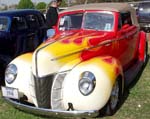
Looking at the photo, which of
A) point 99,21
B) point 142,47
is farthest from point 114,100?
point 142,47

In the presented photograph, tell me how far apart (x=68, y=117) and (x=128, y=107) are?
1378 millimetres

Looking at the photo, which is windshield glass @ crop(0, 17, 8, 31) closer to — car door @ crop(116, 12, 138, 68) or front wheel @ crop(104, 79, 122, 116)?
car door @ crop(116, 12, 138, 68)

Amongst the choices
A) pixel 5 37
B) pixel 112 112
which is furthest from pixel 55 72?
pixel 5 37

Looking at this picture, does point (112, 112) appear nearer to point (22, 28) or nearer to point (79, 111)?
point (79, 111)

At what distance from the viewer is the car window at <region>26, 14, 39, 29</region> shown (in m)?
10.3

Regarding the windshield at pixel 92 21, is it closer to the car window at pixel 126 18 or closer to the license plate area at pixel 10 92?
the car window at pixel 126 18

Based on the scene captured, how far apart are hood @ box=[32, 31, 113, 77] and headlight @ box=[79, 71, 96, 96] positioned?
42 centimetres

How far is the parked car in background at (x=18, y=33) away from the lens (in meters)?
9.05

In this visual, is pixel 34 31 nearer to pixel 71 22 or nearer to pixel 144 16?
pixel 71 22

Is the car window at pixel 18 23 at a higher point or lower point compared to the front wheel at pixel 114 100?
higher

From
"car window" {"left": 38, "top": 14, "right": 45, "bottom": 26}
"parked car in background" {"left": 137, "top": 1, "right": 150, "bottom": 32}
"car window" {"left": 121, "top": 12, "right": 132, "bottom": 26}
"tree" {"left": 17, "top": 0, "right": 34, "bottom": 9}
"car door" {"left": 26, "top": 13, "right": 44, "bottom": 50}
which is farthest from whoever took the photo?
"tree" {"left": 17, "top": 0, "right": 34, "bottom": 9}

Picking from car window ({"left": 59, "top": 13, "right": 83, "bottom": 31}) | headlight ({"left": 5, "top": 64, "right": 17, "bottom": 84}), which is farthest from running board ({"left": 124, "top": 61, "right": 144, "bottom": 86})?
headlight ({"left": 5, "top": 64, "right": 17, "bottom": 84})

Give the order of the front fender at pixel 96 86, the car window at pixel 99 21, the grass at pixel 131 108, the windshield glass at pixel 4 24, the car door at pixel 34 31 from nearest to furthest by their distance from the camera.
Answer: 1. the front fender at pixel 96 86
2. the grass at pixel 131 108
3. the car window at pixel 99 21
4. the windshield glass at pixel 4 24
5. the car door at pixel 34 31

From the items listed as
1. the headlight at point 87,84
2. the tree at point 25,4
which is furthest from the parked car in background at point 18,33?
the tree at point 25,4
